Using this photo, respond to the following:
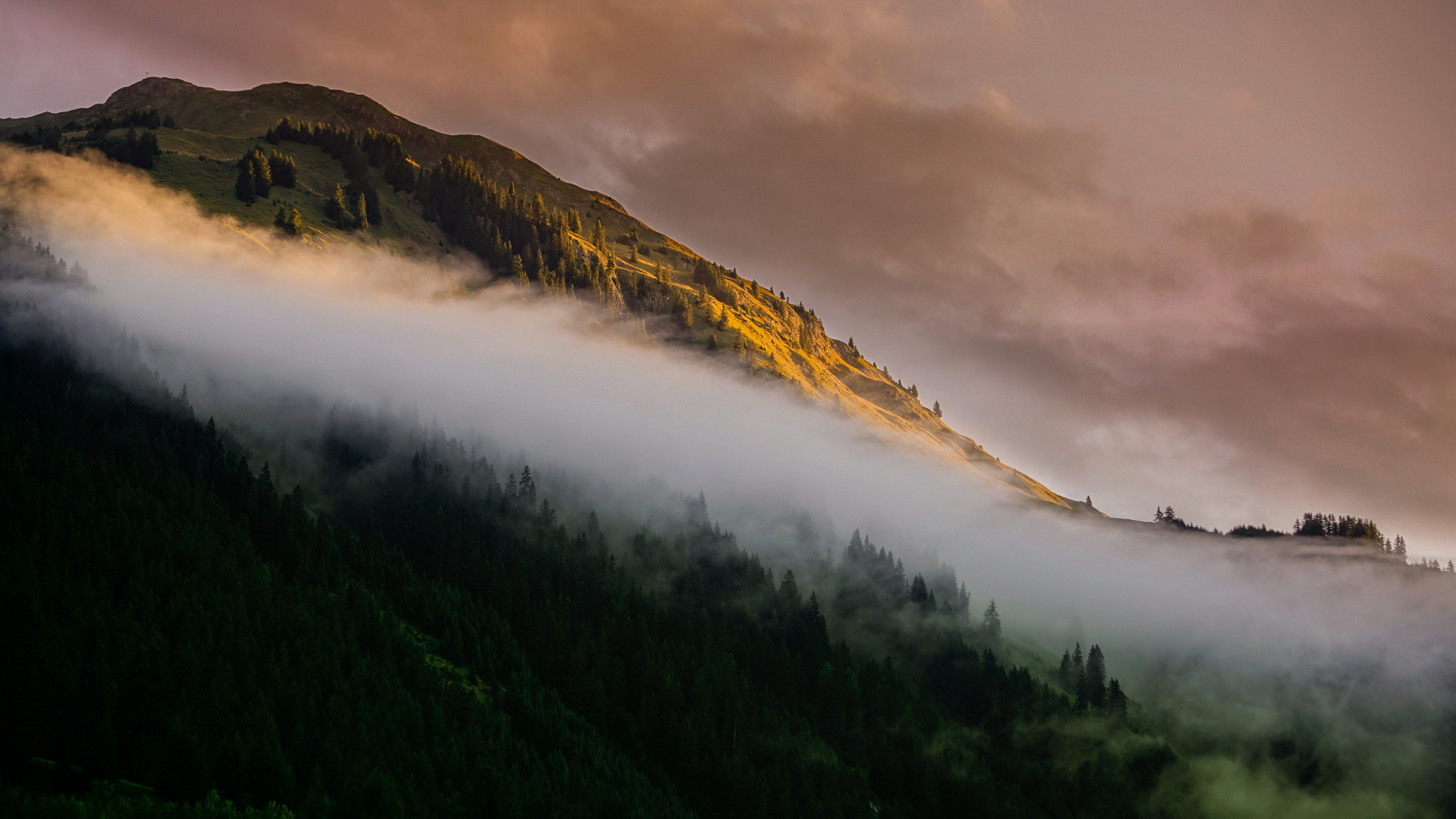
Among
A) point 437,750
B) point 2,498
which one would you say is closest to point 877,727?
point 437,750

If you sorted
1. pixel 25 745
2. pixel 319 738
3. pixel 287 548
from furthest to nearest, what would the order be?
pixel 287 548
pixel 319 738
pixel 25 745

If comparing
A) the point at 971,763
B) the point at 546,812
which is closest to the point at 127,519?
the point at 546,812

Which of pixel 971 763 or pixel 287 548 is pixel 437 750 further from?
pixel 971 763

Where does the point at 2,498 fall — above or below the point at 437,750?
above

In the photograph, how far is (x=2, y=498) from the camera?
150000mm

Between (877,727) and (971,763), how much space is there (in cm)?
2165

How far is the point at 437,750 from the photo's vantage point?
429 feet

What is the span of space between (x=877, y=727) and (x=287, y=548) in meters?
122

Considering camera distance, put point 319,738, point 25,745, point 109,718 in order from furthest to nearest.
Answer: point 319,738, point 109,718, point 25,745

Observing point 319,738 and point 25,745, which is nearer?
point 25,745

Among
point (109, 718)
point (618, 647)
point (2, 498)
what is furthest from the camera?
point (618, 647)

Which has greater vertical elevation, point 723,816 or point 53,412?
point 53,412

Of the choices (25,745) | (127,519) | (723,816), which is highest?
(127,519)

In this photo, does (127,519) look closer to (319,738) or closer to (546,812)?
(319,738)
